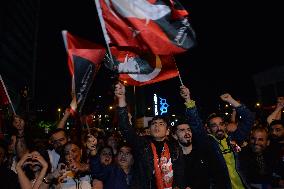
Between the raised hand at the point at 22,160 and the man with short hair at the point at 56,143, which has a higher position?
the man with short hair at the point at 56,143

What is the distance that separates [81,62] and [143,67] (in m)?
1.10

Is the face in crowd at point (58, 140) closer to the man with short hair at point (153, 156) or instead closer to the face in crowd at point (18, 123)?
the face in crowd at point (18, 123)

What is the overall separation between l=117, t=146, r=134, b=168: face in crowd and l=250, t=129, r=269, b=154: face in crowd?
1.93 m

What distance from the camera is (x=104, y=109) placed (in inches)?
1463

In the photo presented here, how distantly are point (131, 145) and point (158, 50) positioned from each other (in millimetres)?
1665

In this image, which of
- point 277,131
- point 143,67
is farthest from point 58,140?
point 277,131

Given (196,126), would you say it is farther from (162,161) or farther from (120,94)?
(120,94)

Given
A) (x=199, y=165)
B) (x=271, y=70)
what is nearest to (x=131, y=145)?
(x=199, y=165)

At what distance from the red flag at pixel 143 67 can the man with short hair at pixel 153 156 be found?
135 centimetres

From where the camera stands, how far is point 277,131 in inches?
265

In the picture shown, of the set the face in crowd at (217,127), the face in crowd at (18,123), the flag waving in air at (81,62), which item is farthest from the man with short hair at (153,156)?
the face in crowd at (18,123)

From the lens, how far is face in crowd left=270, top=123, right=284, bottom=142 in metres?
6.63

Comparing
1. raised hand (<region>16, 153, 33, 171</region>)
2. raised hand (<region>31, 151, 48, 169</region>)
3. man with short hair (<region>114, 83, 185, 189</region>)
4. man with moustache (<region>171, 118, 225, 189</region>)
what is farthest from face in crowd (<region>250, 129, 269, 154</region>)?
raised hand (<region>16, 153, 33, 171</region>)

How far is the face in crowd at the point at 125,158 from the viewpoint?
552 cm
